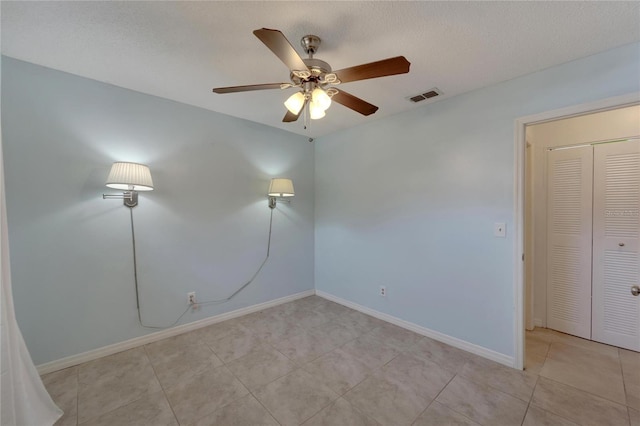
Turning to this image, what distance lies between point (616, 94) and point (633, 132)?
1067mm

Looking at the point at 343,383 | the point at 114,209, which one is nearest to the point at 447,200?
the point at 343,383

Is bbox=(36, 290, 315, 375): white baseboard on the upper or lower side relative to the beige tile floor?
upper

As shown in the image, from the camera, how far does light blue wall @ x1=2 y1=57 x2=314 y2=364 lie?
A: 198 cm

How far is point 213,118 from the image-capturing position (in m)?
2.91

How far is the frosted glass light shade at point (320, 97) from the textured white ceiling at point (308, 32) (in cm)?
38

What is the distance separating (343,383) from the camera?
6.29 feet

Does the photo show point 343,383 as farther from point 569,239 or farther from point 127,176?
point 569,239

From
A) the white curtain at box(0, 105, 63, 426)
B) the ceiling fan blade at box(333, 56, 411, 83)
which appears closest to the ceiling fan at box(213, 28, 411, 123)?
the ceiling fan blade at box(333, 56, 411, 83)

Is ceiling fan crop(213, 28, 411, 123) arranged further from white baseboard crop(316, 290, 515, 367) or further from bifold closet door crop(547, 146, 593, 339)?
bifold closet door crop(547, 146, 593, 339)

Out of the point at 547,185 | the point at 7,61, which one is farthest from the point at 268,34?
the point at 547,185

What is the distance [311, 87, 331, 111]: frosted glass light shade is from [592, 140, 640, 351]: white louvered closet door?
9.42ft

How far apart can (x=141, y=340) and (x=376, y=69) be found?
3086 millimetres

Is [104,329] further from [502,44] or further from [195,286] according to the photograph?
[502,44]

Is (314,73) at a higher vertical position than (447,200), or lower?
higher
